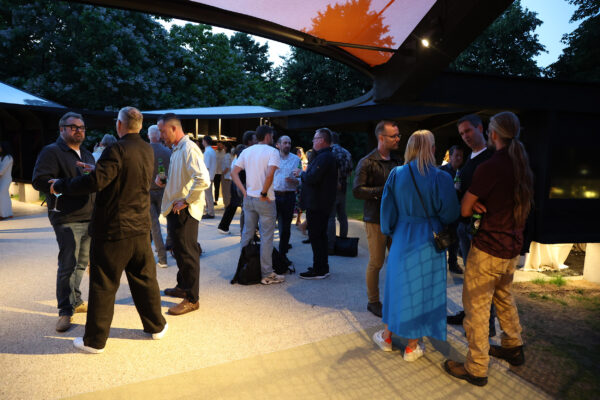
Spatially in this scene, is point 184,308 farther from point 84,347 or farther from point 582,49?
point 582,49

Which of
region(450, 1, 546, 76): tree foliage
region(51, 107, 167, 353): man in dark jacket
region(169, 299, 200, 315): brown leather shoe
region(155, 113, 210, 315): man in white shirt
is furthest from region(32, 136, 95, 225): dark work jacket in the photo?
region(450, 1, 546, 76): tree foliage

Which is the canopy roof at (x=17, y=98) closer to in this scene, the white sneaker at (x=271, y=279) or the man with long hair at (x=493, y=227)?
the white sneaker at (x=271, y=279)

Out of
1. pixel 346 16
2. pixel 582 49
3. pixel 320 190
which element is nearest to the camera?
pixel 346 16

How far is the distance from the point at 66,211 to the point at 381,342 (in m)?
3.01

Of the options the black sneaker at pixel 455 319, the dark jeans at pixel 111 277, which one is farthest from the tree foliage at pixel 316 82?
the dark jeans at pixel 111 277

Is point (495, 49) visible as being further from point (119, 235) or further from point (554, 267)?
point (119, 235)

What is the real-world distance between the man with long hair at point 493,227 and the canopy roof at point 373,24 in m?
0.70

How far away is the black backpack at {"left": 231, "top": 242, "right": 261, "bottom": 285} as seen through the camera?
4863 millimetres

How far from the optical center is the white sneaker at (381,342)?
128 inches

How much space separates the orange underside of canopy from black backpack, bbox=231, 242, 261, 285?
2666 millimetres

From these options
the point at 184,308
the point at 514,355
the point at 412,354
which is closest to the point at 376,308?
the point at 412,354

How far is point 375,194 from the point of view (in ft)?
12.8

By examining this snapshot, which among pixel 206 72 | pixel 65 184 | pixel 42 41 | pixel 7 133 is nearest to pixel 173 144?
pixel 65 184

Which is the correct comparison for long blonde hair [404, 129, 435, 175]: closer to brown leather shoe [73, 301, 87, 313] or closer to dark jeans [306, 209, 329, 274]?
dark jeans [306, 209, 329, 274]
